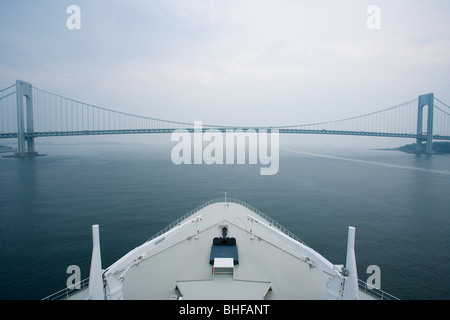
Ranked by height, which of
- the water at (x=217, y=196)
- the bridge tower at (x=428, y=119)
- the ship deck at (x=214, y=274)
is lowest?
the water at (x=217, y=196)

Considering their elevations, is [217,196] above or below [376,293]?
below

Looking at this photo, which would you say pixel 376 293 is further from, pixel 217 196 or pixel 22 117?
pixel 22 117

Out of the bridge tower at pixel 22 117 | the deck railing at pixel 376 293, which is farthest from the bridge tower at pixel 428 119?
the bridge tower at pixel 22 117

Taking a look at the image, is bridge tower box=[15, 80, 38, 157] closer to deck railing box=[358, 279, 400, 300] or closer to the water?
the water

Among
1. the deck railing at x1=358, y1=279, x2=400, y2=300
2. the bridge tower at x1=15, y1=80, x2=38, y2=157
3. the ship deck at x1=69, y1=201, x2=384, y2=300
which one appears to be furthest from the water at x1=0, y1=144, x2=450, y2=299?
the bridge tower at x1=15, y1=80, x2=38, y2=157

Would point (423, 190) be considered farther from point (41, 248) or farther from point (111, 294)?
point (41, 248)

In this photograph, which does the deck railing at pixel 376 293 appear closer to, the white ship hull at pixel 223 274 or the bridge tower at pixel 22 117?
the white ship hull at pixel 223 274

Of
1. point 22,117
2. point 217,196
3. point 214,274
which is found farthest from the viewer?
point 22,117

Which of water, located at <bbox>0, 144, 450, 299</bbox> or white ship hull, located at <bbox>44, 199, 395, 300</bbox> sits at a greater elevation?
white ship hull, located at <bbox>44, 199, 395, 300</bbox>

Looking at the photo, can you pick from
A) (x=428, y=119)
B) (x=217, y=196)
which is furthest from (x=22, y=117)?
(x=428, y=119)
